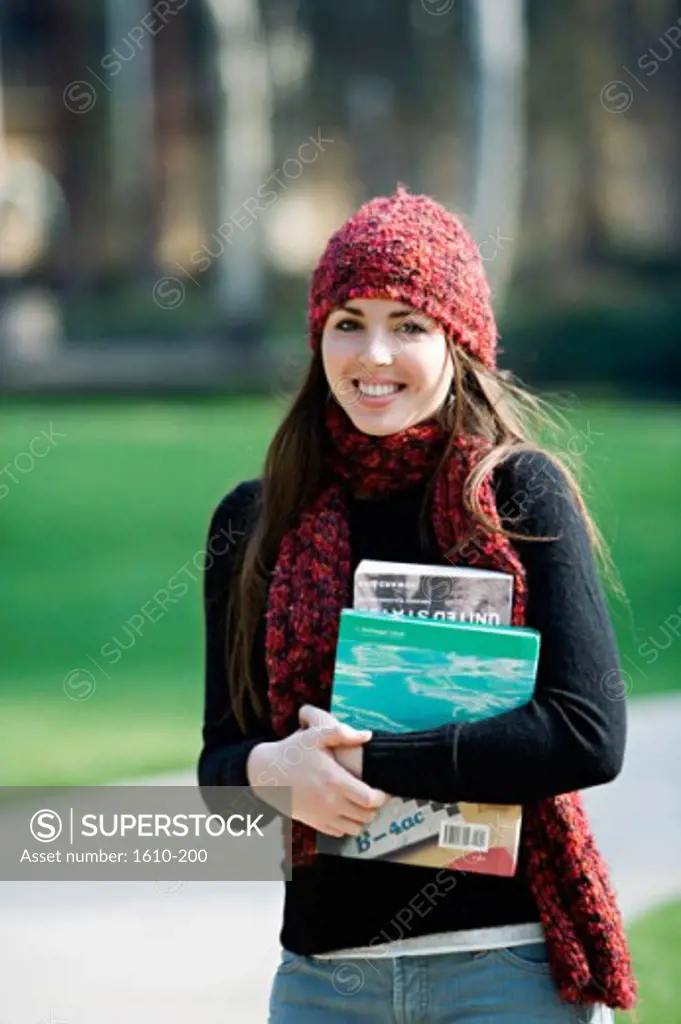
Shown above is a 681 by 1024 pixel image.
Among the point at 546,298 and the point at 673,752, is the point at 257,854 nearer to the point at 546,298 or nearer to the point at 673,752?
the point at 673,752

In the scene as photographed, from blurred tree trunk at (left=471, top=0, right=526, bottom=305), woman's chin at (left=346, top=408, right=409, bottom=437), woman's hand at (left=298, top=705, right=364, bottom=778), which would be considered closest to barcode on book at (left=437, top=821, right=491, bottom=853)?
woman's hand at (left=298, top=705, right=364, bottom=778)

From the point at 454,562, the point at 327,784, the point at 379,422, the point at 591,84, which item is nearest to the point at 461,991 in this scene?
the point at 327,784

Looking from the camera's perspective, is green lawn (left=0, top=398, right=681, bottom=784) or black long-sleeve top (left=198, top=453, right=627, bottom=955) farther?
green lawn (left=0, top=398, right=681, bottom=784)

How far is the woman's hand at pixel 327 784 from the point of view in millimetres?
2264

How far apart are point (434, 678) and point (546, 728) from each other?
16 cm

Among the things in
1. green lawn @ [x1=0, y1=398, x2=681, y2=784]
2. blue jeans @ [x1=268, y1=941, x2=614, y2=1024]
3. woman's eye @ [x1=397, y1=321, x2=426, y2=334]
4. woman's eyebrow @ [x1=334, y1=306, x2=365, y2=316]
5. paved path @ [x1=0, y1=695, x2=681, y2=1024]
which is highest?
woman's eyebrow @ [x1=334, y1=306, x2=365, y2=316]

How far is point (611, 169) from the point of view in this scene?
29.3 metres

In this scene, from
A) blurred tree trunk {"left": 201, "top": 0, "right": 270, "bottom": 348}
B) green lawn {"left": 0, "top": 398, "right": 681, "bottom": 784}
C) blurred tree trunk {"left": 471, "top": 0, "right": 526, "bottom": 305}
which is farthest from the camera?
blurred tree trunk {"left": 201, "top": 0, "right": 270, "bottom": 348}

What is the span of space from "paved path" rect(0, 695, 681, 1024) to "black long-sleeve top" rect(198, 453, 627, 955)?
1970 mm

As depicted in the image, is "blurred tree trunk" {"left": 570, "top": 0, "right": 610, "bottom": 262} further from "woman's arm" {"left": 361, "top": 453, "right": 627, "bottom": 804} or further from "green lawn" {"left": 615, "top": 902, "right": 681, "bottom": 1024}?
"woman's arm" {"left": 361, "top": 453, "right": 627, "bottom": 804}

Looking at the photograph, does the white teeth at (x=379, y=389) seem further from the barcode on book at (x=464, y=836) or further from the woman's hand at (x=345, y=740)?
the barcode on book at (x=464, y=836)

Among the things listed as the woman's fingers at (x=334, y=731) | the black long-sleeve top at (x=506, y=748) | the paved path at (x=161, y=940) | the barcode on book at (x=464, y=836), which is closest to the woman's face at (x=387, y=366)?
the black long-sleeve top at (x=506, y=748)

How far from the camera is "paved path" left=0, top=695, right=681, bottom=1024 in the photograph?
4297mm

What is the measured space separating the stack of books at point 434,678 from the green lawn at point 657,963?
210 cm
